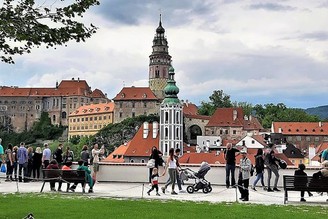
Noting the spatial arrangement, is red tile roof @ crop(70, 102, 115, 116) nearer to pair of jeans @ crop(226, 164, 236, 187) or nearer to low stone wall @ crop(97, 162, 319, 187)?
low stone wall @ crop(97, 162, 319, 187)

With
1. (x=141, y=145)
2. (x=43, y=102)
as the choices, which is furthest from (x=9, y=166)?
(x=43, y=102)

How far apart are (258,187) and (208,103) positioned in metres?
124

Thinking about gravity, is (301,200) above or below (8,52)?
below

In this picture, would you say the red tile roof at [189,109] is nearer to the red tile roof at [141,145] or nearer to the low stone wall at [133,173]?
the red tile roof at [141,145]

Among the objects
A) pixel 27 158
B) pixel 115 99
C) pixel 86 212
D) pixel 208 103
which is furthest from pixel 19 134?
pixel 86 212

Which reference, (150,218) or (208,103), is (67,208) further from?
(208,103)

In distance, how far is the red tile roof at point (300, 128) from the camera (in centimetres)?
11100

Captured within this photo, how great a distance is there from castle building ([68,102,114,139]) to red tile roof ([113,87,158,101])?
13.3ft

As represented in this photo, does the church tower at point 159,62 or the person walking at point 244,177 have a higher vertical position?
the church tower at point 159,62

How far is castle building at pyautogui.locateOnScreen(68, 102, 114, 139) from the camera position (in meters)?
132

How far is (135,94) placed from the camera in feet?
428

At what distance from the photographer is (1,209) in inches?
470

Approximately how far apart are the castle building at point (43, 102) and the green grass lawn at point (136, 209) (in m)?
131

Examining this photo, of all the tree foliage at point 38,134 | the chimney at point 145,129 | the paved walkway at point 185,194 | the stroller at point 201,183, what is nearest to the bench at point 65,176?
the paved walkway at point 185,194
